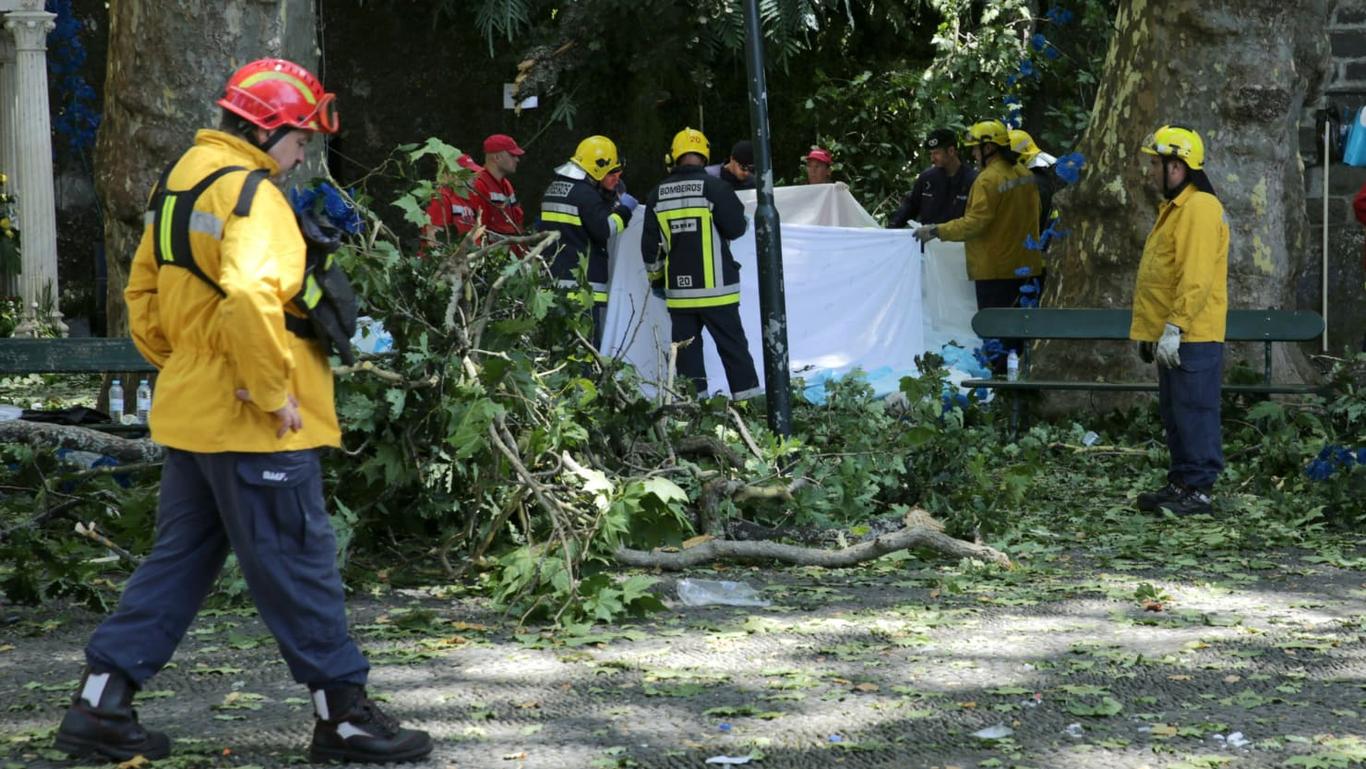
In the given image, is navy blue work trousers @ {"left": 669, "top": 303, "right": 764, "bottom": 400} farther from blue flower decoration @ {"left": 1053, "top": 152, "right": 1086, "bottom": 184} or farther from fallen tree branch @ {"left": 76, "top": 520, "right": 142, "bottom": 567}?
fallen tree branch @ {"left": 76, "top": 520, "right": 142, "bottom": 567}

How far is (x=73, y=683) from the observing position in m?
5.48

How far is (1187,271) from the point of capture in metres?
8.70

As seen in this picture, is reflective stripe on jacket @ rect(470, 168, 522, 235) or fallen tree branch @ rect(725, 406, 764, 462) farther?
reflective stripe on jacket @ rect(470, 168, 522, 235)

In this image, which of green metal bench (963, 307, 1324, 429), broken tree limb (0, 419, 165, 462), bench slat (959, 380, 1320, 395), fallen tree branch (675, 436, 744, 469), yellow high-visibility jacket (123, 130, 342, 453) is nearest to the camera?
yellow high-visibility jacket (123, 130, 342, 453)

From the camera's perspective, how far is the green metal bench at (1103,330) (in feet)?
35.2

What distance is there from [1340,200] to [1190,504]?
23.2ft

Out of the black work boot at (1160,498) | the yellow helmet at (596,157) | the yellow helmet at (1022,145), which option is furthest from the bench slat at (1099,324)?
the yellow helmet at (596,157)

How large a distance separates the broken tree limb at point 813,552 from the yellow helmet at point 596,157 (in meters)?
5.32

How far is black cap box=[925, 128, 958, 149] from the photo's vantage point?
14.0 meters

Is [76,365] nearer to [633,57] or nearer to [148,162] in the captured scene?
[148,162]

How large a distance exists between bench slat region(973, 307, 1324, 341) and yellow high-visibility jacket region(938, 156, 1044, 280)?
1.48m

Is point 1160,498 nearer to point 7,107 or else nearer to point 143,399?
point 143,399

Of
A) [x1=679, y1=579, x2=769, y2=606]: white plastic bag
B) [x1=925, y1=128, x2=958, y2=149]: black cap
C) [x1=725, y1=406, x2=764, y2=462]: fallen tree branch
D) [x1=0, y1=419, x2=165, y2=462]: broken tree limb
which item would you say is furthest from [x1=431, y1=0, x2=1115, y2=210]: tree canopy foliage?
[x1=679, y1=579, x2=769, y2=606]: white plastic bag

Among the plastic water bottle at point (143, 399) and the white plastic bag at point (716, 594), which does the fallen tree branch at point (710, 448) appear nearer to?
the white plastic bag at point (716, 594)
